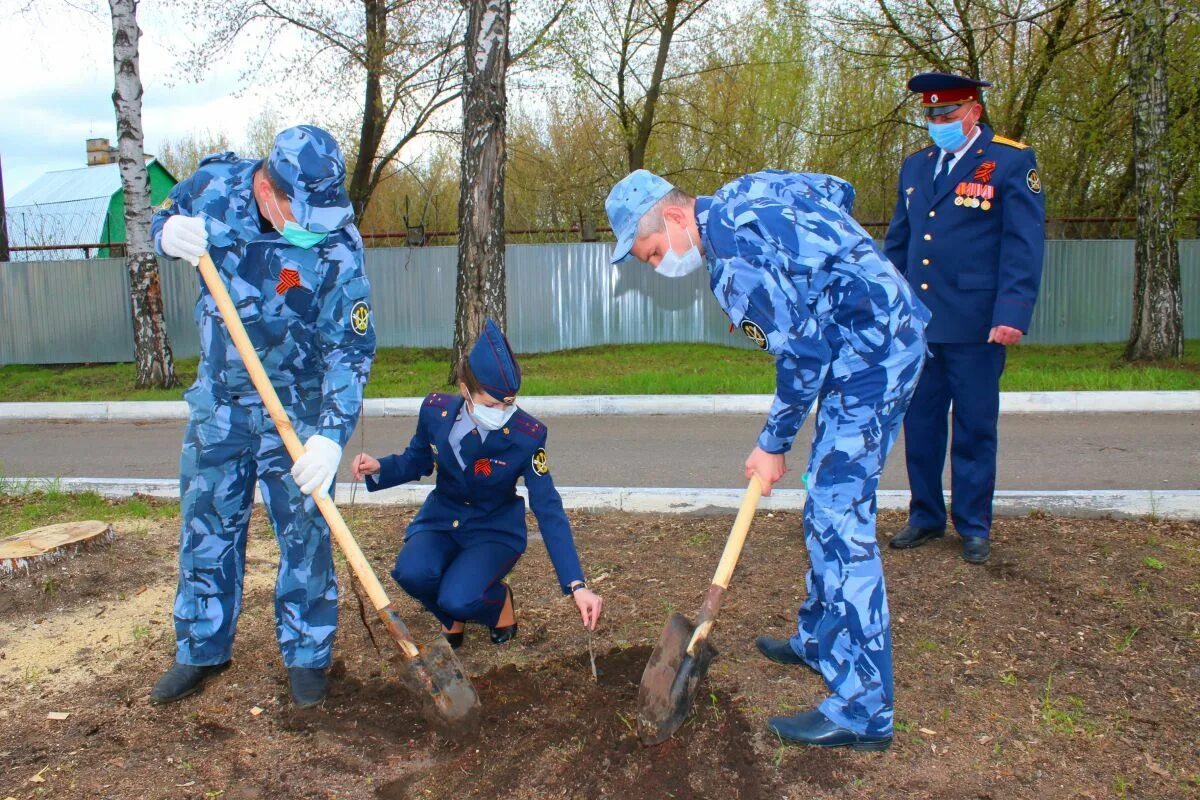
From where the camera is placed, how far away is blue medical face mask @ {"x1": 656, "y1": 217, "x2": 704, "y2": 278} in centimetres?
268

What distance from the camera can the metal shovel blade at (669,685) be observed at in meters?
2.76

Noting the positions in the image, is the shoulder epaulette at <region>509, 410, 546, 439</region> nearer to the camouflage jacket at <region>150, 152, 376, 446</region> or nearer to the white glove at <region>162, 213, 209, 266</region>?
the camouflage jacket at <region>150, 152, 376, 446</region>

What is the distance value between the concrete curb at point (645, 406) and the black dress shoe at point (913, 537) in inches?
180

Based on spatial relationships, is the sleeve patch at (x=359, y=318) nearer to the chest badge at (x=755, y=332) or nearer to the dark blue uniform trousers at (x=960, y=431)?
the chest badge at (x=755, y=332)

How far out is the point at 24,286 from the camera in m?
16.2

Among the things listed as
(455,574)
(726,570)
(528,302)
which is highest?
(528,302)

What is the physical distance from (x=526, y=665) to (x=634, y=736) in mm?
700

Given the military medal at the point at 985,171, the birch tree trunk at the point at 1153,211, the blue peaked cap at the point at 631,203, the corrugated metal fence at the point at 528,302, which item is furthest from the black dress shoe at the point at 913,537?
the corrugated metal fence at the point at 528,302

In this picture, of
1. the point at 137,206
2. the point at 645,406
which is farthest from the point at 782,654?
the point at 137,206

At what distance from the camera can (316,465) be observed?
2883 mm

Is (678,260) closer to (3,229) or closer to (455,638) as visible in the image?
(455,638)

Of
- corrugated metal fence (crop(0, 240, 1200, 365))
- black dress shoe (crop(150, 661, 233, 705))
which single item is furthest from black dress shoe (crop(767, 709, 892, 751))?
corrugated metal fence (crop(0, 240, 1200, 365))

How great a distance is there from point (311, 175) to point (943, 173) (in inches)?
110

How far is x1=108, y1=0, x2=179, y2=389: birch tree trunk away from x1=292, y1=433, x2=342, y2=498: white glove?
378 inches
